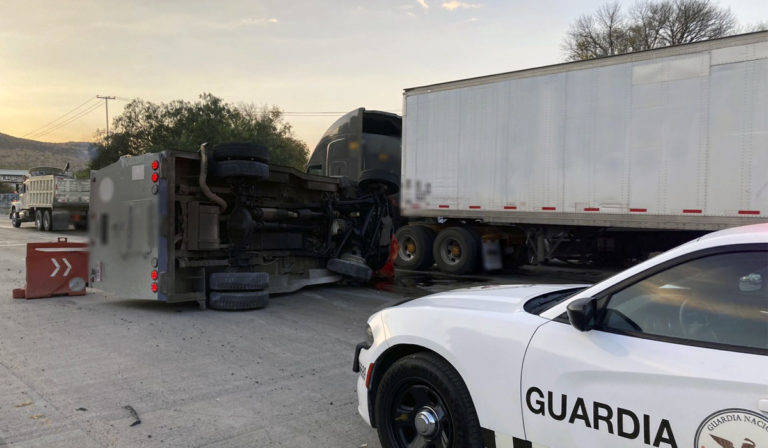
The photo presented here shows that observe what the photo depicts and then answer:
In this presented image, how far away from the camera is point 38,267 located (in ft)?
27.1

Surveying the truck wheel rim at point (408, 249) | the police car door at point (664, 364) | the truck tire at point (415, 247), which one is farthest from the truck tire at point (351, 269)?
the police car door at point (664, 364)

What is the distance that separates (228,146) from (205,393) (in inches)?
162

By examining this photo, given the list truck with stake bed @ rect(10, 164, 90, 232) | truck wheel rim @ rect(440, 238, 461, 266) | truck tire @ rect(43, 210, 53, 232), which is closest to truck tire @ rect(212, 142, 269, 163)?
truck wheel rim @ rect(440, 238, 461, 266)

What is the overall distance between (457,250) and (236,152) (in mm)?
6146

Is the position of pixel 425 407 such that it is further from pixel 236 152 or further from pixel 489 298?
pixel 236 152

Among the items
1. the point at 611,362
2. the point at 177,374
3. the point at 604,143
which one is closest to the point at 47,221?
the point at 177,374

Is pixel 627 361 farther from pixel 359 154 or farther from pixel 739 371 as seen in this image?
pixel 359 154

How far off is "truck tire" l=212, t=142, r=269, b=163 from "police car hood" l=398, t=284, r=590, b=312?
4.97 metres

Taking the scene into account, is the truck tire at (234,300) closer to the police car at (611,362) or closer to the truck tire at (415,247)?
the police car at (611,362)

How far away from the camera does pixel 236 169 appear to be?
24.7ft

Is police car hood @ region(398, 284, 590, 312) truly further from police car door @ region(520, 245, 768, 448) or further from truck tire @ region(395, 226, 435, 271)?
truck tire @ region(395, 226, 435, 271)

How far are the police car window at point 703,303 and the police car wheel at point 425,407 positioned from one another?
31.6 inches

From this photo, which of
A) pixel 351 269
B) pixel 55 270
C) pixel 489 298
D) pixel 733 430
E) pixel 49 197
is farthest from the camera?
pixel 49 197

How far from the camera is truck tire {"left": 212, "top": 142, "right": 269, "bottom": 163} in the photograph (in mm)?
7629
